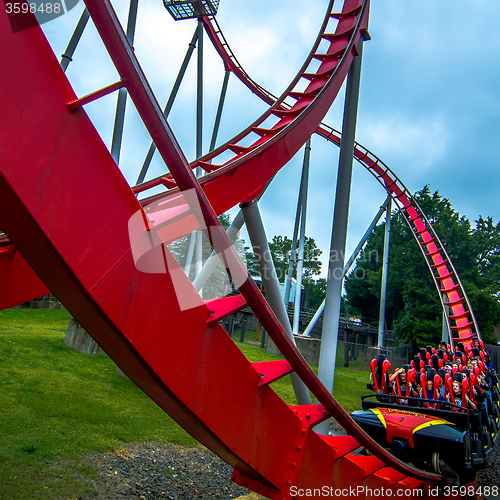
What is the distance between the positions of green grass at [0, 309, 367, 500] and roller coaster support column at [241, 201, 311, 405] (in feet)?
6.76

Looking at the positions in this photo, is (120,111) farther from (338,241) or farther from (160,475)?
(160,475)

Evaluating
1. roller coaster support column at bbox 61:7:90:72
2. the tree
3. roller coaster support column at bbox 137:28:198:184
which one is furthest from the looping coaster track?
the tree

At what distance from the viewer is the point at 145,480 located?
3852 millimetres

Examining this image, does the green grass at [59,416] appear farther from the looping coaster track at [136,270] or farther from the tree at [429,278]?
the tree at [429,278]

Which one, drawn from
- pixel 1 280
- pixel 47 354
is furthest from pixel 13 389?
pixel 1 280

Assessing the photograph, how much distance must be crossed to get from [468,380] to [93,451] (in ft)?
14.4

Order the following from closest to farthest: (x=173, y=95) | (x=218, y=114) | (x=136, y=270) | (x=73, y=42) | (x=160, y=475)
A: (x=136, y=270), (x=160, y=475), (x=73, y=42), (x=173, y=95), (x=218, y=114)

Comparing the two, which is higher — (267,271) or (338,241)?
(338,241)

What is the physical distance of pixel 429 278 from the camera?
2367cm

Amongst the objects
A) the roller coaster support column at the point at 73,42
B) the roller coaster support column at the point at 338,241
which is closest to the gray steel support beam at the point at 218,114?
the roller coaster support column at the point at 73,42

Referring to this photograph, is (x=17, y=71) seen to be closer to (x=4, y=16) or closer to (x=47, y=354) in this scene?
(x=4, y=16)

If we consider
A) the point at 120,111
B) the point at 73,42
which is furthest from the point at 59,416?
the point at 73,42

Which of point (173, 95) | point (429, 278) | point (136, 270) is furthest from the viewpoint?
point (429, 278)

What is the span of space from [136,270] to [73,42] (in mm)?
A: 4828
